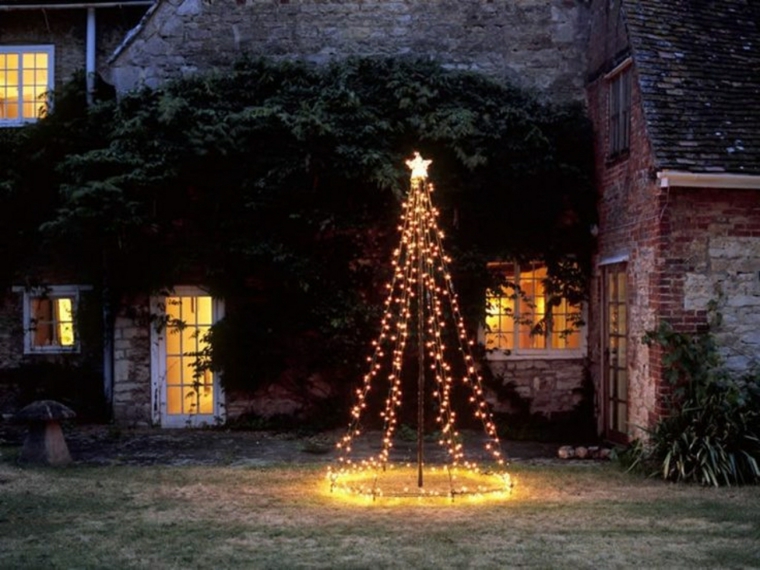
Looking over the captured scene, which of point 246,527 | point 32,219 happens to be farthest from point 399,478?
point 32,219

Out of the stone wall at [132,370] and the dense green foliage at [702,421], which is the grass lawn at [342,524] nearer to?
the dense green foliage at [702,421]

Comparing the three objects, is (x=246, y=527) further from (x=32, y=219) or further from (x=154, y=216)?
(x=32, y=219)

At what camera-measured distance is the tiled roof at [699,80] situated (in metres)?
11.3

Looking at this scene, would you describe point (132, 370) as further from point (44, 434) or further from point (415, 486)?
point (415, 486)

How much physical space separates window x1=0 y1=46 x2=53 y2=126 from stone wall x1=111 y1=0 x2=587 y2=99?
2021 millimetres

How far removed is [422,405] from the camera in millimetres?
9969

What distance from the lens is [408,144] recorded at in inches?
567

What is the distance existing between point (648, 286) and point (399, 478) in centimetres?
374

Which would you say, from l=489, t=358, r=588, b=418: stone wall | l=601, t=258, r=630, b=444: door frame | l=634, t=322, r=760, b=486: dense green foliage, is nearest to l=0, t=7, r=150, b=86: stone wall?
l=489, t=358, r=588, b=418: stone wall

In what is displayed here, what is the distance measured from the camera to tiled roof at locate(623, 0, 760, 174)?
37.0ft

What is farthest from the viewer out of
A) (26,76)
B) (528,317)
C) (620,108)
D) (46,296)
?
(26,76)

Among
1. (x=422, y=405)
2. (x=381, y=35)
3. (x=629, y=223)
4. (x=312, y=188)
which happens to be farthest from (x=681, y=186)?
(x=381, y=35)

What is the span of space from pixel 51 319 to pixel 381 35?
7.04 m

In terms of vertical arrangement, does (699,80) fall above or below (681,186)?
above
